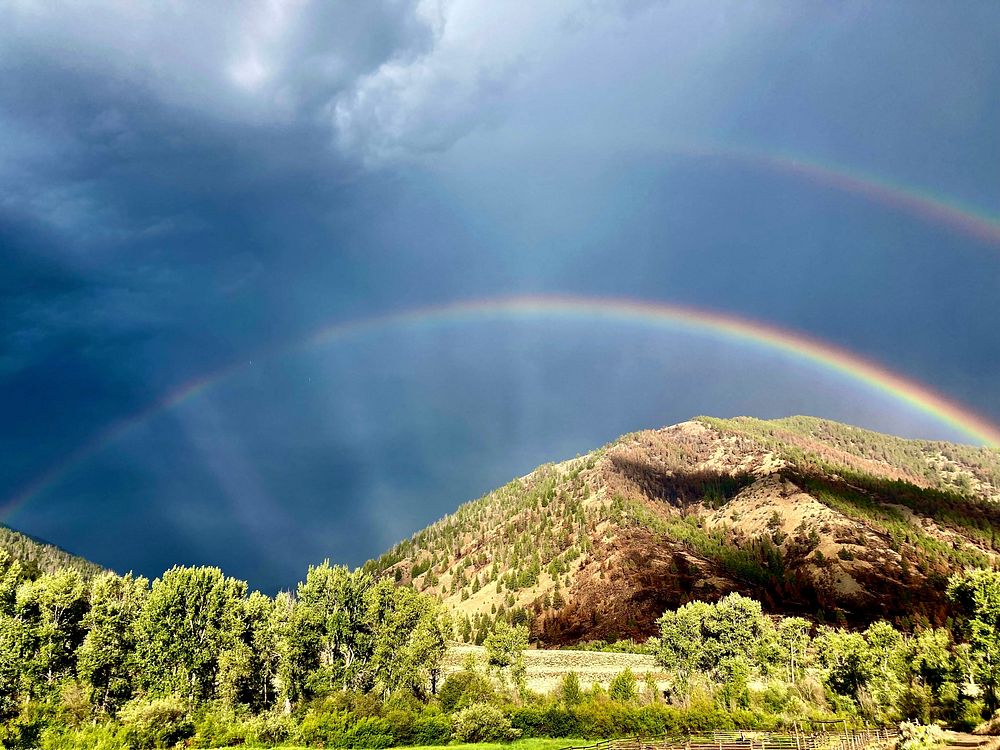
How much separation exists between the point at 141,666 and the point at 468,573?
153m

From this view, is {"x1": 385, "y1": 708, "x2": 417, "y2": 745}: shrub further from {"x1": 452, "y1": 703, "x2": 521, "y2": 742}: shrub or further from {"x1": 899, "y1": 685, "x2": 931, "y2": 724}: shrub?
{"x1": 899, "y1": 685, "x2": 931, "y2": 724}: shrub

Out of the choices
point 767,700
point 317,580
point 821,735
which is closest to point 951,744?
point 821,735

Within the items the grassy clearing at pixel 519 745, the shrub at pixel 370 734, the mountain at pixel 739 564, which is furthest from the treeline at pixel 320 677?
the mountain at pixel 739 564

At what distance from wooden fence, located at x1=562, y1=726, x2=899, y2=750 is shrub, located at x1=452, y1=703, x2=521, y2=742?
4.96 m

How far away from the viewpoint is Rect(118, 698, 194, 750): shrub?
108 feet

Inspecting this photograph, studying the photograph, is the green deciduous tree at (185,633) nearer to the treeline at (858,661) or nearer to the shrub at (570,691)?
the shrub at (570,691)

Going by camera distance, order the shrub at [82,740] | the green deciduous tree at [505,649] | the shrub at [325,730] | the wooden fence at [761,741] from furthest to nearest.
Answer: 1. the green deciduous tree at [505,649]
2. the wooden fence at [761,741]
3. the shrub at [325,730]
4. the shrub at [82,740]

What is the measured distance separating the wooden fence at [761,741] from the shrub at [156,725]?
853 inches

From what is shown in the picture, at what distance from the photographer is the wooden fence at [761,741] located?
34594 mm

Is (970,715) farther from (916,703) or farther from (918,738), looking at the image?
(918,738)

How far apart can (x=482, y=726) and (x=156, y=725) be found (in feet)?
59.2

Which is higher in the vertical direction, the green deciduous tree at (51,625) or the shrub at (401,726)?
the green deciduous tree at (51,625)

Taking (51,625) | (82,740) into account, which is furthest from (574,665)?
(82,740)

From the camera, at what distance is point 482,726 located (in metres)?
37.2
